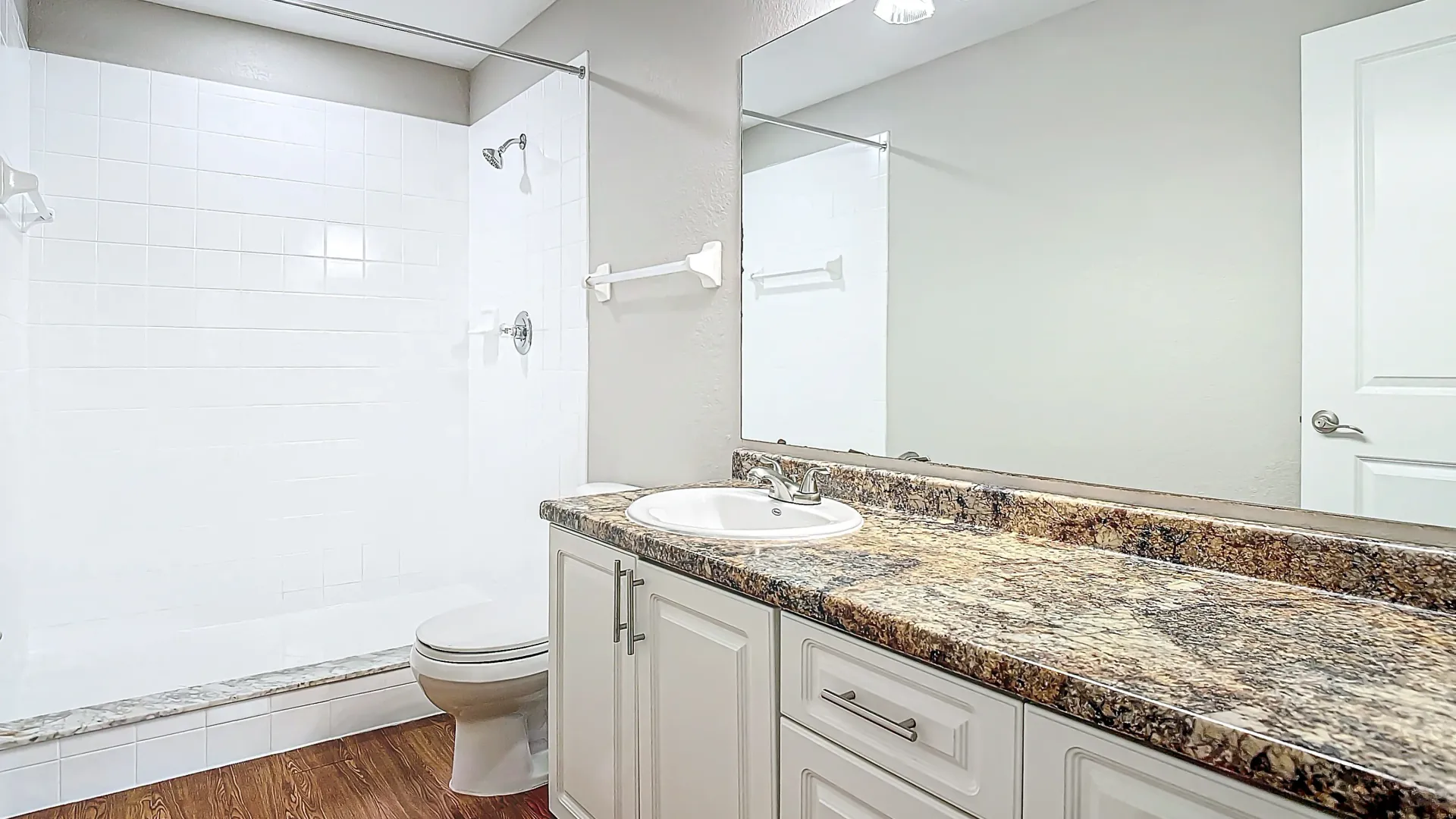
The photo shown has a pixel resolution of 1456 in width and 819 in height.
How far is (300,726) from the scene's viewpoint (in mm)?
2594

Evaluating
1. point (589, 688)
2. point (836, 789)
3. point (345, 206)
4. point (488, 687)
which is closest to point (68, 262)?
point (345, 206)

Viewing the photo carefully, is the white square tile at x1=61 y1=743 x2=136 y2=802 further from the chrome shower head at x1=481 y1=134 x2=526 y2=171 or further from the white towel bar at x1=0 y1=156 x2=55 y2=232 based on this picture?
the chrome shower head at x1=481 y1=134 x2=526 y2=171

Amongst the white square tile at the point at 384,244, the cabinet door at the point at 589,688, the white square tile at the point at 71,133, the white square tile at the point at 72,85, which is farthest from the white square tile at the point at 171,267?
the cabinet door at the point at 589,688

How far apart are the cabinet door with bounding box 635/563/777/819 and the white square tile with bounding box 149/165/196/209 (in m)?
2.59

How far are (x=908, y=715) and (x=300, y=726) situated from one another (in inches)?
86.4

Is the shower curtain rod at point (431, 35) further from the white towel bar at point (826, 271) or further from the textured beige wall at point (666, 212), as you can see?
the white towel bar at point (826, 271)

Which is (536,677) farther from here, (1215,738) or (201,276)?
(201,276)

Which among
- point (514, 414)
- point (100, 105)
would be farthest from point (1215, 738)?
point (100, 105)

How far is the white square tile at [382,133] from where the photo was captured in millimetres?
→ 3535

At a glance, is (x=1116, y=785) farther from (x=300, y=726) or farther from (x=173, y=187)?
(x=173, y=187)

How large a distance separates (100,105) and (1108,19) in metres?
3.21

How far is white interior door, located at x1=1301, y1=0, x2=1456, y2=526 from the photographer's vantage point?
111cm

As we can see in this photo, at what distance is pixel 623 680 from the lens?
5.57 feet

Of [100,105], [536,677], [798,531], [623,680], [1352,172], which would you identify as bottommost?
[536,677]
